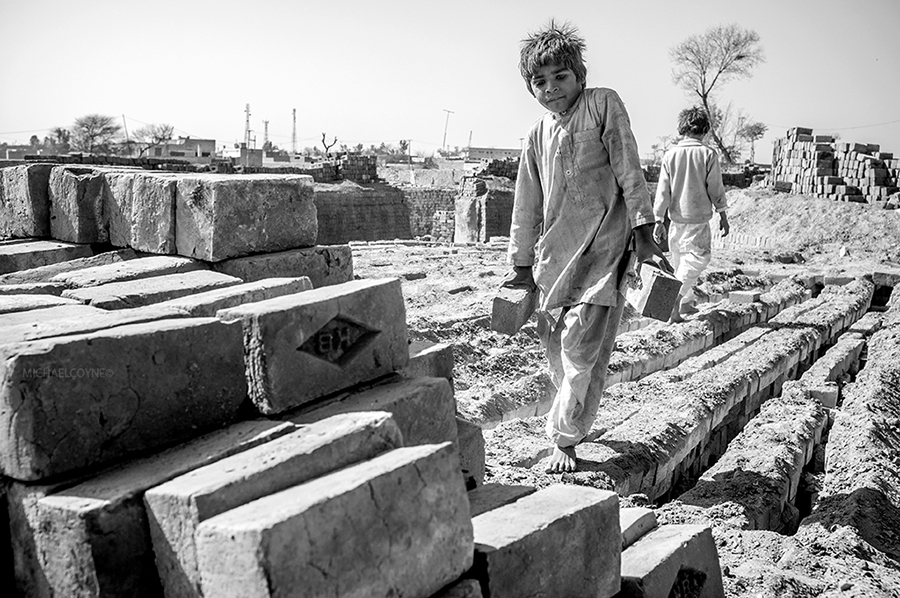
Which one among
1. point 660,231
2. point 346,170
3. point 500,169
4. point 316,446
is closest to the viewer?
point 316,446

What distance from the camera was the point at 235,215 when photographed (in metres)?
3.70

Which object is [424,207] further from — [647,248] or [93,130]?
[93,130]

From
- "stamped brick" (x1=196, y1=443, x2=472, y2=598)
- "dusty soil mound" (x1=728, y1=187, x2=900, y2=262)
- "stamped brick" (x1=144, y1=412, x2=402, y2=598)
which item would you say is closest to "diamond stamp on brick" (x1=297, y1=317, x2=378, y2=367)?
"stamped brick" (x1=144, y1=412, x2=402, y2=598)

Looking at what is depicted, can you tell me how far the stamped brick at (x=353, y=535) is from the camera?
1.54 meters

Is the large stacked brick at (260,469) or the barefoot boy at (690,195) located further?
the barefoot boy at (690,195)

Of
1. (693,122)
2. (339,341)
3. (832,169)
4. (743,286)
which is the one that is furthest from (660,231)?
(832,169)

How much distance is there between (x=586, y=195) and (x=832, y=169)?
22619mm

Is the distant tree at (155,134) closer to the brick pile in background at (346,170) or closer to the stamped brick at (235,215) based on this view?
the brick pile in background at (346,170)

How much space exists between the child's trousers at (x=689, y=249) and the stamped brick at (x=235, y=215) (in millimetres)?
4706

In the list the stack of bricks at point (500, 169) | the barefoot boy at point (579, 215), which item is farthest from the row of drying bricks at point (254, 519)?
the stack of bricks at point (500, 169)

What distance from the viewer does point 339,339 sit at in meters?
2.38

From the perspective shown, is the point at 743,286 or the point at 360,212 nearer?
the point at 743,286

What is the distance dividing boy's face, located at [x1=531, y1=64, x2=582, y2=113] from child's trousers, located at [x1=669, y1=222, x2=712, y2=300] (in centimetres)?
423

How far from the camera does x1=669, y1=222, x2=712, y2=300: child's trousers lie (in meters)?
7.59
